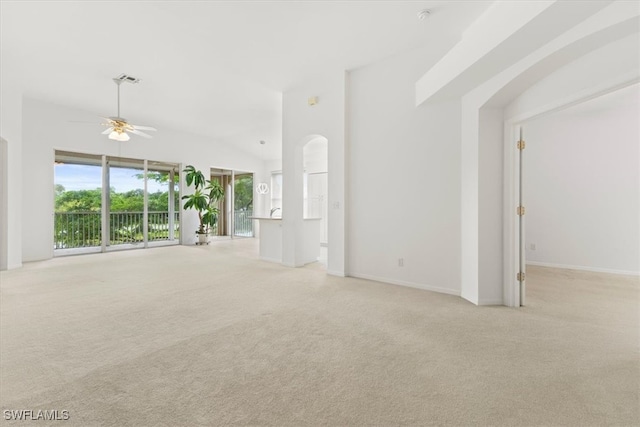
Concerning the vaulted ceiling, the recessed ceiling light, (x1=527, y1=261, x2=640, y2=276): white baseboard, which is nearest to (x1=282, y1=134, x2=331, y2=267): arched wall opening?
the vaulted ceiling

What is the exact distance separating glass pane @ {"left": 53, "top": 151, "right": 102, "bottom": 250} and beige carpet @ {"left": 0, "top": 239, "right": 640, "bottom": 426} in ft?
11.5

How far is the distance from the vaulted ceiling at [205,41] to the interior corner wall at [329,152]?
0.28 metres

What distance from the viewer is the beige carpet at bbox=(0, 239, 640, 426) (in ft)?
5.36

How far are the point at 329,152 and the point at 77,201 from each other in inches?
250

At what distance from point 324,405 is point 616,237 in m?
6.26

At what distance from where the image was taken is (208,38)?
384cm

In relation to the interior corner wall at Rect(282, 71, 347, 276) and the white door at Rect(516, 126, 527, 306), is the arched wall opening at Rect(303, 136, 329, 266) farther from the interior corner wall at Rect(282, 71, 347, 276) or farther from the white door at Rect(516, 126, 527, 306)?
the white door at Rect(516, 126, 527, 306)

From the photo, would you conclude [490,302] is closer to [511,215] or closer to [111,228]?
[511,215]

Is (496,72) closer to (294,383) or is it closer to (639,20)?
(639,20)

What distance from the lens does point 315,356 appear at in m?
2.22

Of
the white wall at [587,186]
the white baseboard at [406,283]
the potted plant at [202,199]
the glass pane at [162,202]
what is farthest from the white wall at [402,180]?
the glass pane at [162,202]

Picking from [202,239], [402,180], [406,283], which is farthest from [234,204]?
[406,283]

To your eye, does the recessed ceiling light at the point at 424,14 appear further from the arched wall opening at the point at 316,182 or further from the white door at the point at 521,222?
the arched wall opening at the point at 316,182

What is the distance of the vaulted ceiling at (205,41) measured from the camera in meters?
3.26
